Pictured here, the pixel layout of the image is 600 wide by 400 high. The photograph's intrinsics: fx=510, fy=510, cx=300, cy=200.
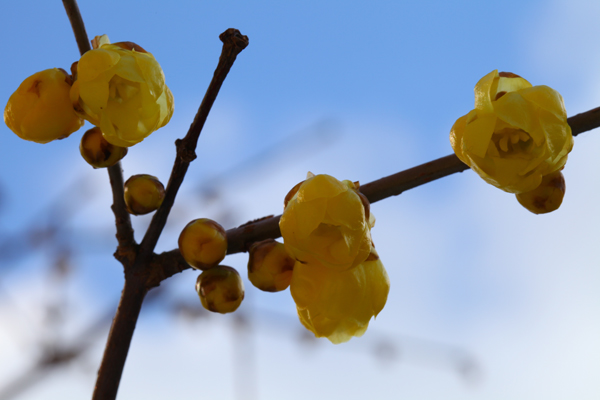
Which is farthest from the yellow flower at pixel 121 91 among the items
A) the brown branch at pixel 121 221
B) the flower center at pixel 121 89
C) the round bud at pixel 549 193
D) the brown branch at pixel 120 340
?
the round bud at pixel 549 193

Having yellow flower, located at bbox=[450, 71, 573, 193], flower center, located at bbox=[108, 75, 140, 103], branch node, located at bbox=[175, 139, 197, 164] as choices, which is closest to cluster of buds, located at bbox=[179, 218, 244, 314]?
branch node, located at bbox=[175, 139, 197, 164]

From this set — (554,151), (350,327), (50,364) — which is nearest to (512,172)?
(554,151)

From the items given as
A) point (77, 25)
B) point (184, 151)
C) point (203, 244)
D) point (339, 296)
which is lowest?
point (339, 296)

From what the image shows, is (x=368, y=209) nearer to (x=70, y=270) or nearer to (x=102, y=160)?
(x=102, y=160)

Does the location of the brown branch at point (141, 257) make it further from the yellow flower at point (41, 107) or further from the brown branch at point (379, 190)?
the yellow flower at point (41, 107)

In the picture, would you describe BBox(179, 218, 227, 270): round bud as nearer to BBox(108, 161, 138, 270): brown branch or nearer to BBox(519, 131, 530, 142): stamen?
BBox(108, 161, 138, 270): brown branch

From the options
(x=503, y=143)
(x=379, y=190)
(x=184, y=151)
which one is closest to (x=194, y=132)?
(x=184, y=151)

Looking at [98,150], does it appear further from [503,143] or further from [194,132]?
[503,143]
